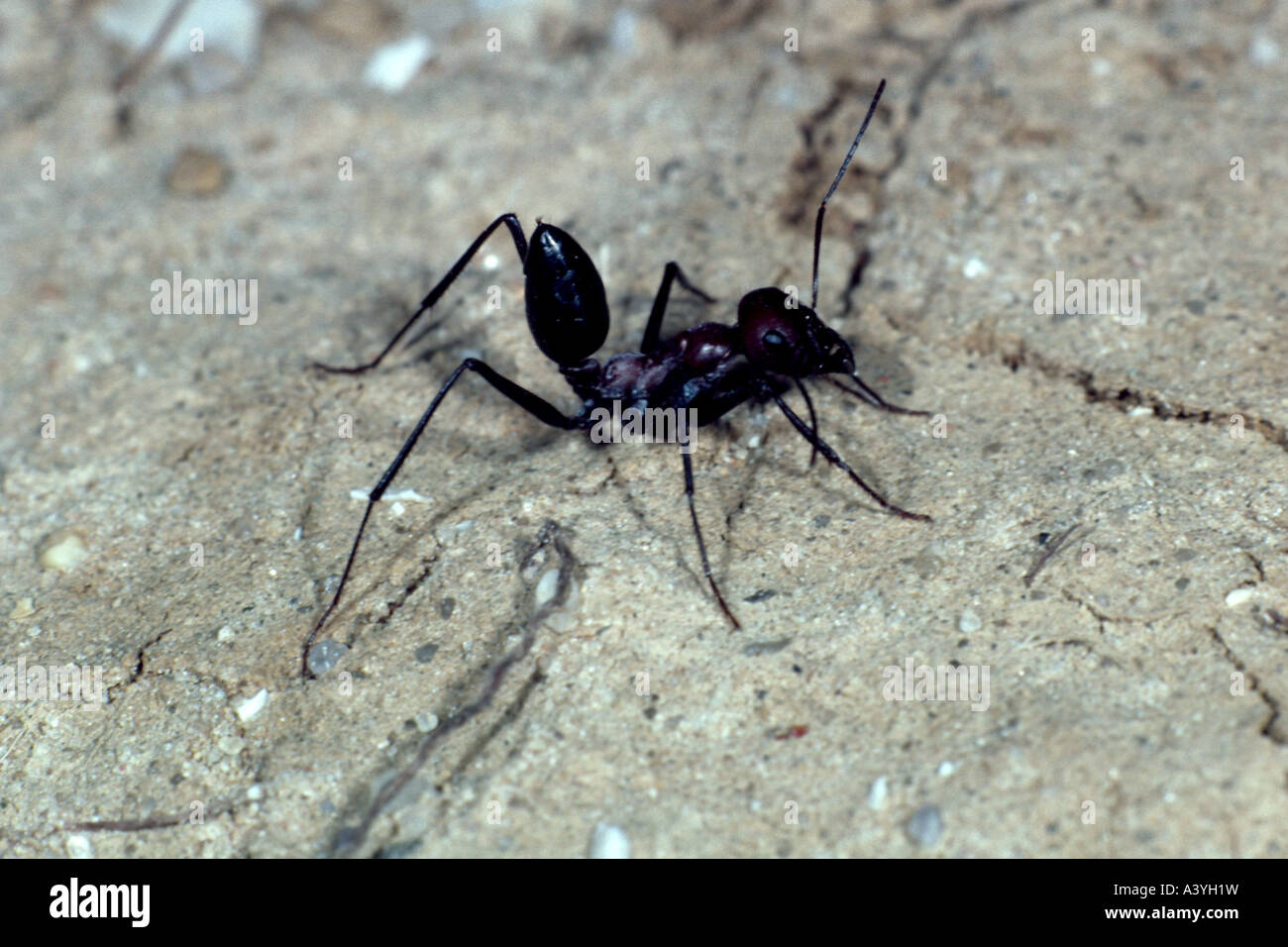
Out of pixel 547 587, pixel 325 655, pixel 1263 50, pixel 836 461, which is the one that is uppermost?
pixel 1263 50

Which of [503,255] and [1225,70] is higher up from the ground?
[1225,70]

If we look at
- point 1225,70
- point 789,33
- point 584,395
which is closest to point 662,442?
point 584,395

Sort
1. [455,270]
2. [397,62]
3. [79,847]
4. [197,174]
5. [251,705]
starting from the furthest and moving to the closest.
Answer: [397,62] → [197,174] → [455,270] → [251,705] → [79,847]

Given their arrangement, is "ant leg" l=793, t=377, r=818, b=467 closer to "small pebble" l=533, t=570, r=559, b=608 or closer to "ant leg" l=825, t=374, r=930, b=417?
"ant leg" l=825, t=374, r=930, b=417

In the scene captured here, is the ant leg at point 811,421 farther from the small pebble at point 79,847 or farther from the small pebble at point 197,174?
the small pebble at point 197,174

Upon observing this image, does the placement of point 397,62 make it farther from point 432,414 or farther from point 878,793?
point 878,793

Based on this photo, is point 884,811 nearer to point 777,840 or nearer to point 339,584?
point 777,840

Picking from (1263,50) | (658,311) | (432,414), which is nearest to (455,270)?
(432,414)
